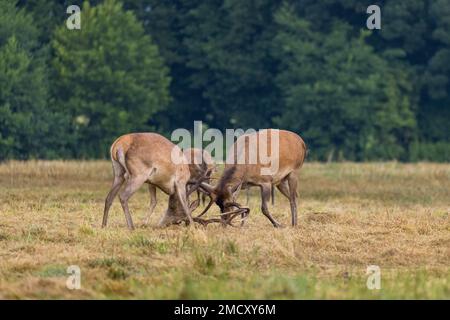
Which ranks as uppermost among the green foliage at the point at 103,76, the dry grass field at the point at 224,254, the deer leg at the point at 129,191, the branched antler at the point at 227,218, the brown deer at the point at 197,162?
the green foliage at the point at 103,76

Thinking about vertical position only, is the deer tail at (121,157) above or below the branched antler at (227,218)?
above

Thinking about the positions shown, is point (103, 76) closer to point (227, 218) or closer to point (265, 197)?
point (265, 197)

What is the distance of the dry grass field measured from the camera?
12430 millimetres

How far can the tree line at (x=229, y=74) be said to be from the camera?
51.8m

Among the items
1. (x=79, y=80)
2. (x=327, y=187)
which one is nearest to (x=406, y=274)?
(x=327, y=187)

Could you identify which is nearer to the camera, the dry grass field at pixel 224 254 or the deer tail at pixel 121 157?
the dry grass field at pixel 224 254

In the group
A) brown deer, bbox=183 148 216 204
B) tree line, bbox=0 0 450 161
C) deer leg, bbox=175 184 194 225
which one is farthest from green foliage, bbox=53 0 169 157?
deer leg, bbox=175 184 194 225

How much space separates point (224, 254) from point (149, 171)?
3.83 m

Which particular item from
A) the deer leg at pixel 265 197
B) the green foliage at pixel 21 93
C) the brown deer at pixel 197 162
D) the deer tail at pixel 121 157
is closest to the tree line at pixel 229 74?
the green foliage at pixel 21 93

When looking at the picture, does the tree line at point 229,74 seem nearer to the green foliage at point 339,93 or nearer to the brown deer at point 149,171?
the green foliage at point 339,93

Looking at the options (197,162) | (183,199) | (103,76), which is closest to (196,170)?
(197,162)

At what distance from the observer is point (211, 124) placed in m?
61.1

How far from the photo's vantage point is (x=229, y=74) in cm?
5822

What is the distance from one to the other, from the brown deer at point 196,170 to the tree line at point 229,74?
2729cm
